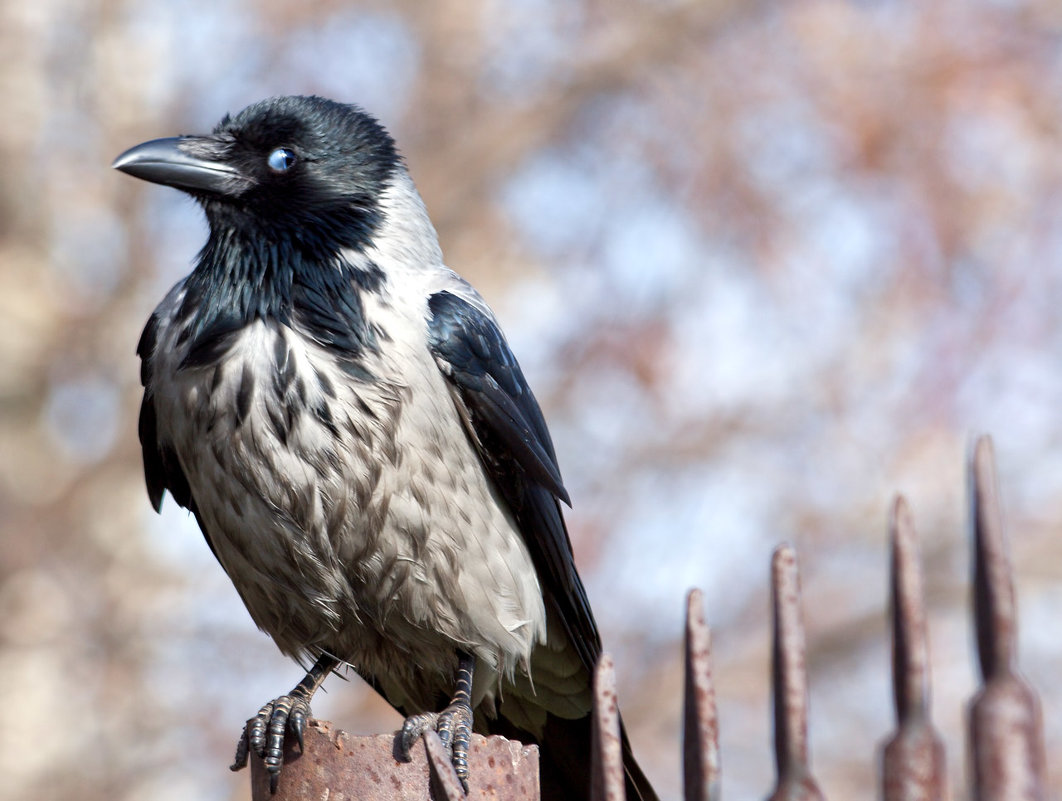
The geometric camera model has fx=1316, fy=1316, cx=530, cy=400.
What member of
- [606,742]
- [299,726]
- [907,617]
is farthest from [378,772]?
[907,617]

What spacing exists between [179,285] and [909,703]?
282 cm

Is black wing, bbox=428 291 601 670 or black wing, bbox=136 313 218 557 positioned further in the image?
black wing, bbox=136 313 218 557

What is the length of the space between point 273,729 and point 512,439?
106 cm

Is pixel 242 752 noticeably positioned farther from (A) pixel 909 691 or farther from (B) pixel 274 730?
(A) pixel 909 691

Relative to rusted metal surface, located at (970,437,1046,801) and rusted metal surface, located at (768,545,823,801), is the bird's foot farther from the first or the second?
rusted metal surface, located at (970,437,1046,801)

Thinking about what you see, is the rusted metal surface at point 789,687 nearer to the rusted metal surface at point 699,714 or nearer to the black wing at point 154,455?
the rusted metal surface at point 699,714

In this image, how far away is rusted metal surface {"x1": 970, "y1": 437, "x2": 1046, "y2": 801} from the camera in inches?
46.7

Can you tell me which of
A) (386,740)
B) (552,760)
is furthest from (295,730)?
(552,760)

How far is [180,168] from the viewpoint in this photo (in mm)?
3613

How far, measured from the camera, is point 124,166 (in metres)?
3.48

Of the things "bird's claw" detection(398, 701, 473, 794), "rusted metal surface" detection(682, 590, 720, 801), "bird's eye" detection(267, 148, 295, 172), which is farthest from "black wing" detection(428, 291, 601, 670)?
"rusted metal surface" detection(682, 590, 720, 801)

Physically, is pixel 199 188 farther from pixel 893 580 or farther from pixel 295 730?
pixel 893 580

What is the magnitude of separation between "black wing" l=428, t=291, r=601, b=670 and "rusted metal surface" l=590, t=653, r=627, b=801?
2029 millimetres

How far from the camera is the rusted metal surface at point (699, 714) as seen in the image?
1348 mm
